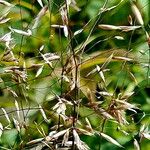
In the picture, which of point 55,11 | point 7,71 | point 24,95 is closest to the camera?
point 7,71

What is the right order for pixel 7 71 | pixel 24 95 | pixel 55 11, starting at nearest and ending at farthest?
pixel 7 71 → pixel 24 95 → pixel 55 11

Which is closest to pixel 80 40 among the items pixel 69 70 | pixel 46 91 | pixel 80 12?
pixel 80 12

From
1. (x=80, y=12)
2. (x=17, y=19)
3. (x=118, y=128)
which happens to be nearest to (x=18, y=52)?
(x=17, y=19)

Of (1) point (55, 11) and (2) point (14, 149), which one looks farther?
(1) point (55, 11)

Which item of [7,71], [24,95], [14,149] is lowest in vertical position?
[14,149]

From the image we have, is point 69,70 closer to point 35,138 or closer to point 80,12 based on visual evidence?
point 35,138

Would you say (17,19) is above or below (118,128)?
above
